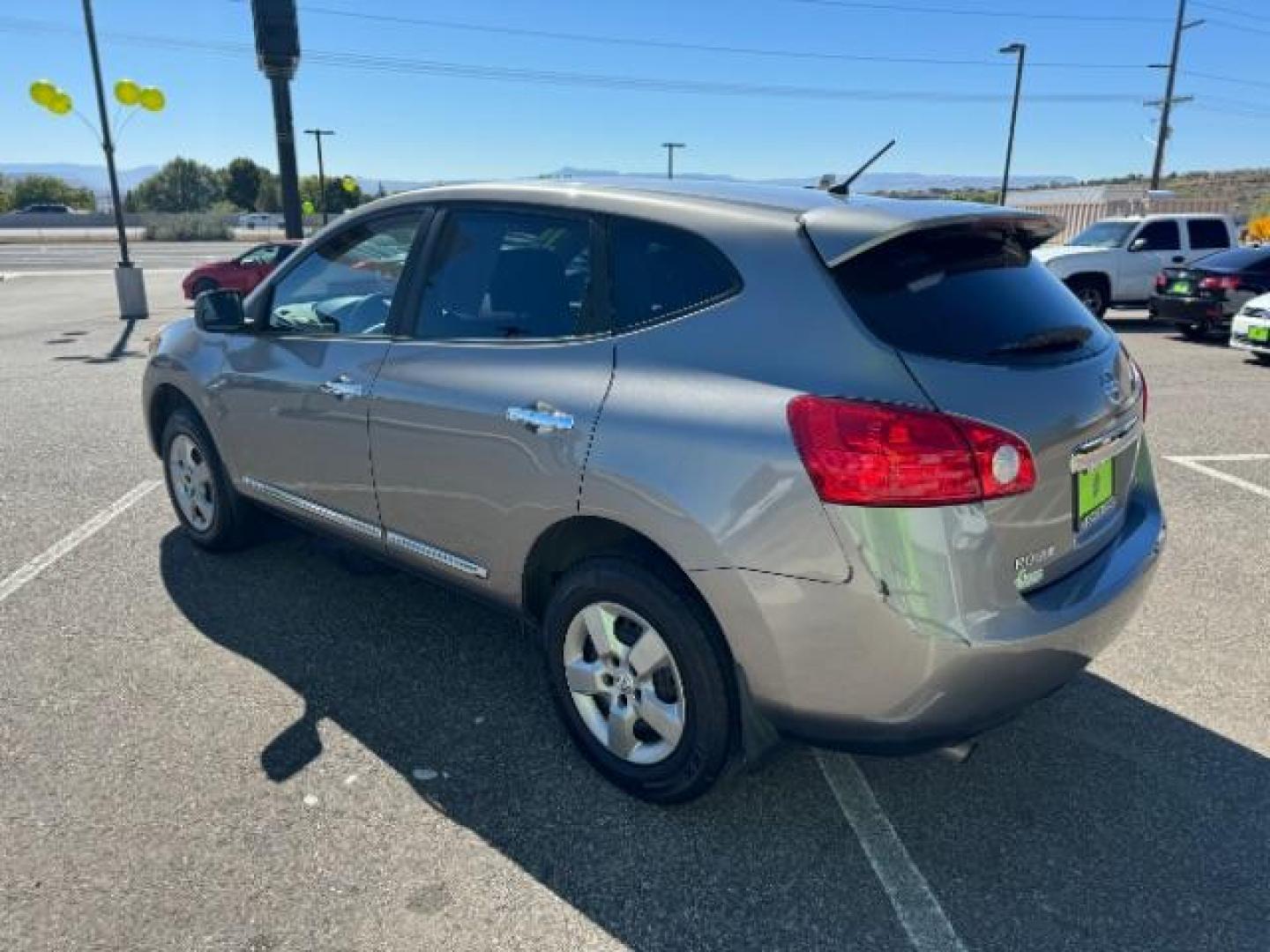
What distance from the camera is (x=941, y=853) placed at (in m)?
2.51

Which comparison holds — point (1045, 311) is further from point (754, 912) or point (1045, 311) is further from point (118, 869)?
point (118, 869)

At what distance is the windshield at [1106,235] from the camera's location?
1534cm

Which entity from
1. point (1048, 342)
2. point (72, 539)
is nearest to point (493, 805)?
point (1048, 342)

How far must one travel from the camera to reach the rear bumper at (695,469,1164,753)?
7.04 feet

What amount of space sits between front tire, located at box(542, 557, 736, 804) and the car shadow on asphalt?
5.5 inches

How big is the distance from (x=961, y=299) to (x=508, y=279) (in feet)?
4.68

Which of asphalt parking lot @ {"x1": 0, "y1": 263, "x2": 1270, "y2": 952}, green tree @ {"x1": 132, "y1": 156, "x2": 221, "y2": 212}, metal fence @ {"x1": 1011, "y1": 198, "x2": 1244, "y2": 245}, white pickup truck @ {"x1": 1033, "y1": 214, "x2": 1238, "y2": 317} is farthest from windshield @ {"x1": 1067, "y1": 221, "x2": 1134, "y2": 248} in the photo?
green tree @ {"x1": 132, "y1": 156, "x2": 221, "y2": 212}

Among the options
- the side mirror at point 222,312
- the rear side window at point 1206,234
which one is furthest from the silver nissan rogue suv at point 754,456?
the rear side window at point 1206,234

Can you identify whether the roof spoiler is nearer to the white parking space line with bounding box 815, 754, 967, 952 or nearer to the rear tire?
the white parking space line with bounding box 815, 754, 967, 952

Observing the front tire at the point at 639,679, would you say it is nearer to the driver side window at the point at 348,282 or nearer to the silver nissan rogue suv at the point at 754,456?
the silver nissan rogue suv at the point at 754,456

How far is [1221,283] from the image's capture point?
13.1 meters

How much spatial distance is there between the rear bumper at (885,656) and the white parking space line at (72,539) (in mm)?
3633

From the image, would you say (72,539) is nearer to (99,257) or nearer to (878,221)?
(878,221)

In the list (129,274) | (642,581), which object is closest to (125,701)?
(642,581)
